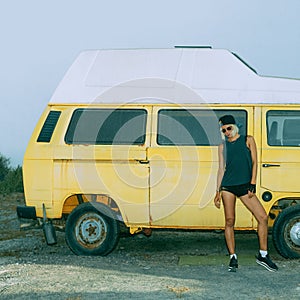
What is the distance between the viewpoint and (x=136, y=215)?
1001 cm

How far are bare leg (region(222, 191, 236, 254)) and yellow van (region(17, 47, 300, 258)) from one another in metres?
0.75

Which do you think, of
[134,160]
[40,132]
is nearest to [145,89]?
[134,160]

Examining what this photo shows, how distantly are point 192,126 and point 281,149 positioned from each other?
1.28 metres

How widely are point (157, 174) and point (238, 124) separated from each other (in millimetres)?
1337

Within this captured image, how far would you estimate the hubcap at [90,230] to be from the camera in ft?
33.2

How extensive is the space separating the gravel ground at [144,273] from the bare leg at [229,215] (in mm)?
394

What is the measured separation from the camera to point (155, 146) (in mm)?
9859

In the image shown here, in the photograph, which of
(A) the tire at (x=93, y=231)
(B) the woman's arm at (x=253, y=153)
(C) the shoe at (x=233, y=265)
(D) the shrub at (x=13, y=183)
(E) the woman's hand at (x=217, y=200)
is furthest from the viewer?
(D) the shrub at (x=13, y=183)

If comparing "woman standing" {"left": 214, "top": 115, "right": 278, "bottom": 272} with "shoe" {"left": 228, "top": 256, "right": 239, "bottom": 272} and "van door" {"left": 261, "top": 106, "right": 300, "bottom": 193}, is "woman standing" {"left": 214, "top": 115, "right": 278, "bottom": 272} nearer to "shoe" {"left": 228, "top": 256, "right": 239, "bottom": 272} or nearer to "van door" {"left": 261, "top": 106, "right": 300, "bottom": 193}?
"shoe" {"left": 228, "top": 256, "right": 239, "bottom": 272}

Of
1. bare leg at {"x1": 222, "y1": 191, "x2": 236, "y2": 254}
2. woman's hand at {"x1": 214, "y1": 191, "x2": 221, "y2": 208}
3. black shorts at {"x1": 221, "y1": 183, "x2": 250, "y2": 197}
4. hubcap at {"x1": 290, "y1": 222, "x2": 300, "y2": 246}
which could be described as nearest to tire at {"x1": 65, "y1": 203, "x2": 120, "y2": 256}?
woman's hand at {"x1": 214, "y1": 191, "x2": 221, "y2": 208}

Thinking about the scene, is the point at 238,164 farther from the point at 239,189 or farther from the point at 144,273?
the point at 144,273

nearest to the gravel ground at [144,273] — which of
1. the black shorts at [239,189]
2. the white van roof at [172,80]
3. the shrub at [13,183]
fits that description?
the black shorts at [239,189]

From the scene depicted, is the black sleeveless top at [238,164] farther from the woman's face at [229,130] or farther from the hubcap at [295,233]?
the hubcap at [295,233]

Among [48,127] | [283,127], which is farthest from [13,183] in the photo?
[283,127]
